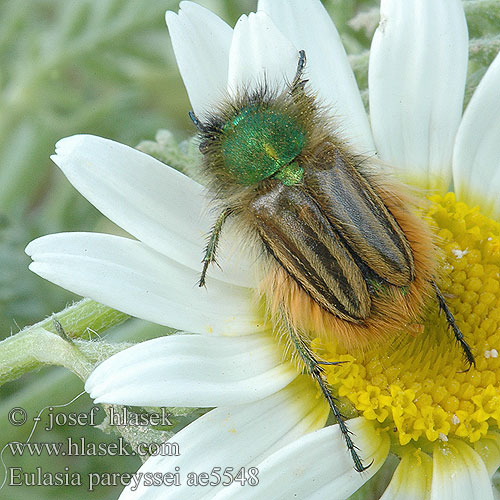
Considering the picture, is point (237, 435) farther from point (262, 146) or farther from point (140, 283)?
point (262, 146)

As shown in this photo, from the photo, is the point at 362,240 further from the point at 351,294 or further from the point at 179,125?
the point at 179,125

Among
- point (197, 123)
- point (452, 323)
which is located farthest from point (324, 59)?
point (452, 323)

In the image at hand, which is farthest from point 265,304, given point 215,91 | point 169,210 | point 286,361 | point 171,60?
point 171,60

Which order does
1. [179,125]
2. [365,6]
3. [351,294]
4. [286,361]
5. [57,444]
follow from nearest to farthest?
[351,294] < [286,361] < [57,444] < [365,6] < [179,125]

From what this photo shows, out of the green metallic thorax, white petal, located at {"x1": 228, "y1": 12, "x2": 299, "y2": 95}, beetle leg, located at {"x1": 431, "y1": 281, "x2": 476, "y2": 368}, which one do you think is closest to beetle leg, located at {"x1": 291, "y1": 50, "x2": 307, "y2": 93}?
white petal, located at {"x1": 228, "y1": 12, "x2": 299, "y2": 95}

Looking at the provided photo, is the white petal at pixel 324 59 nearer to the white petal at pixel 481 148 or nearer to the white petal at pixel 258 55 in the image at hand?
the white petal at pixel 258 55

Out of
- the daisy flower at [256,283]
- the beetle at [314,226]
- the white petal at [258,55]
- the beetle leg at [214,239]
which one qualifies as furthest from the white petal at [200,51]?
the beetle leg at [214,239]

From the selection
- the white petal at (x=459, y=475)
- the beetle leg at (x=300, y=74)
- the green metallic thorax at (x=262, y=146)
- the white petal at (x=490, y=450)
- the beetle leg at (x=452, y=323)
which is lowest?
the white petal at (x=490, y=450)
